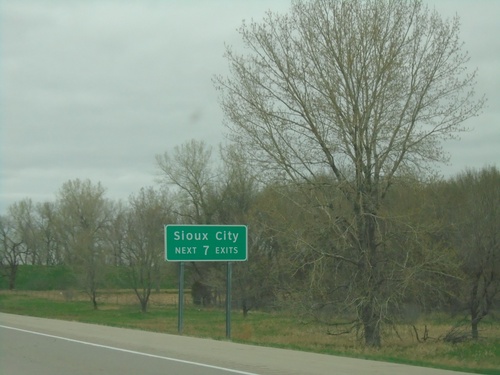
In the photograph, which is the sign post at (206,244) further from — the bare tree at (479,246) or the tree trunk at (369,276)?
the bare tree at (479,246)

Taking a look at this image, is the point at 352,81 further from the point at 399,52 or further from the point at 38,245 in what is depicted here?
the point at 38,245

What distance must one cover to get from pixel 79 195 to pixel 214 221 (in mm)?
24107

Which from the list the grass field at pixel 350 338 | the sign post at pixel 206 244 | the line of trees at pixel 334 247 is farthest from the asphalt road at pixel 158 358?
the line of trees at pixel 334 247

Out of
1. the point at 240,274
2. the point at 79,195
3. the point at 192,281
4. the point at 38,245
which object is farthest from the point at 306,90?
the point at 38,245

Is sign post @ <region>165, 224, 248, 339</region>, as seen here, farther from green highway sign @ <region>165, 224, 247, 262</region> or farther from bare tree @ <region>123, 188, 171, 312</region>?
bare tree @ <region>123, 188, 171, 312</region>

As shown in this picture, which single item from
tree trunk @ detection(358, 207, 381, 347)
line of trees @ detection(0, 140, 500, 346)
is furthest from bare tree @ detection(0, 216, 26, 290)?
tree trunk @ detection(358, 207, 381, 347)

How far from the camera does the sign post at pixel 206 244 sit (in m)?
24.8

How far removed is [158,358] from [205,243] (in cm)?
834

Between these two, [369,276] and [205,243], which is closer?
[205,243]

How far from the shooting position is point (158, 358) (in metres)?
16.9

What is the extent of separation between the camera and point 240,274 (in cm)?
5272

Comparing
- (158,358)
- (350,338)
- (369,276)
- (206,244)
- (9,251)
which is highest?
(9,251)

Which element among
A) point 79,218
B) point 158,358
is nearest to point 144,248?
point 79,218

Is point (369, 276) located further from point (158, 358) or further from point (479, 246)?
point (158, 358)
